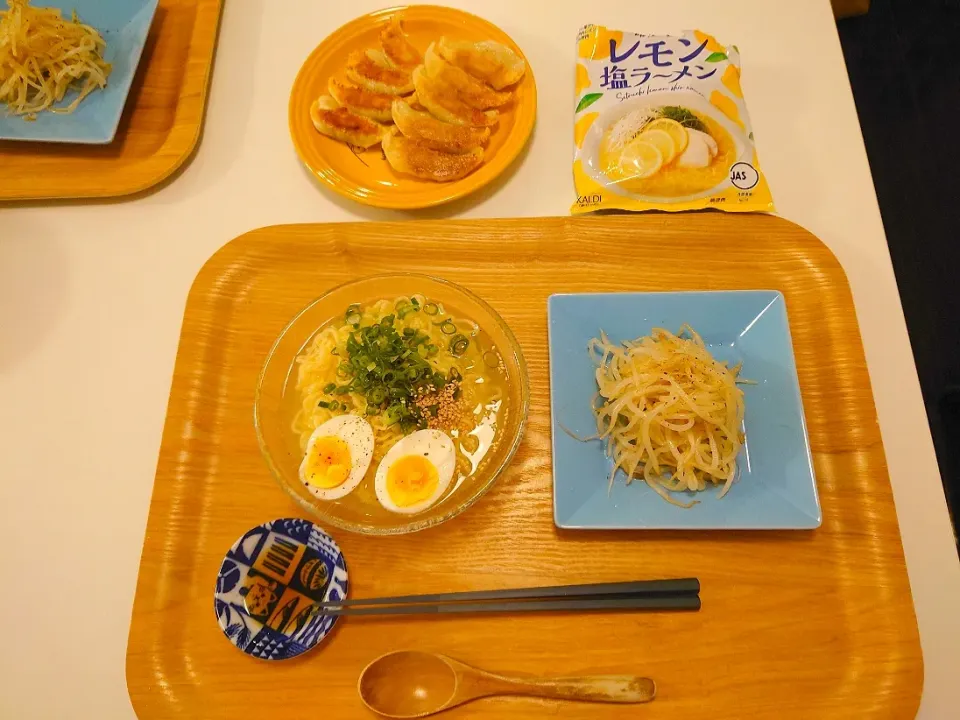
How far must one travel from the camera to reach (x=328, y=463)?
1.56 metres

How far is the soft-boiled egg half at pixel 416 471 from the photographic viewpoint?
5.01 ft

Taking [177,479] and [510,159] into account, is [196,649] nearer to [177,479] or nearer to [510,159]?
[177,479]

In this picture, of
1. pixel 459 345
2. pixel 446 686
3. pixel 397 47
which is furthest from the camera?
pixel 397 47

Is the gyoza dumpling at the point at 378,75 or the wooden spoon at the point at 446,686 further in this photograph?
the gyoza dumpling at the point at 378,75

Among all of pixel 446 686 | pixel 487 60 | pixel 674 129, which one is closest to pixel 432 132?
pixel 487 60

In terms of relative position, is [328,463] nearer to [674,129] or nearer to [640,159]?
[640,159]

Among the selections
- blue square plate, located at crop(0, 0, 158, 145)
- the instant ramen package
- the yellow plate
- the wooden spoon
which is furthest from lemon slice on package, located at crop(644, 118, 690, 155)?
blue square plate, located at crop(0, 0, 158, 145)

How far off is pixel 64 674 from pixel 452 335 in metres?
1.30

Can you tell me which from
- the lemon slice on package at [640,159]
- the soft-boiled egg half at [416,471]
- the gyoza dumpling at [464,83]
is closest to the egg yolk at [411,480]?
the soft-boiled egg half at [416,471]

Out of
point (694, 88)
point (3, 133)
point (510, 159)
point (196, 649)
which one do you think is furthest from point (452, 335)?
point (3, 133)

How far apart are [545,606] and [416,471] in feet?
1.48

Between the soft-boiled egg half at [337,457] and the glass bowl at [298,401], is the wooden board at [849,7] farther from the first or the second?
the soft-boiled egg half at [337,457]

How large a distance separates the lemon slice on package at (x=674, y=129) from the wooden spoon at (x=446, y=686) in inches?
59.6

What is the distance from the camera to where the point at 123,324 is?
189cm
